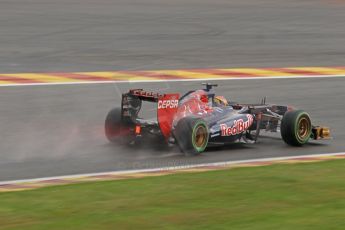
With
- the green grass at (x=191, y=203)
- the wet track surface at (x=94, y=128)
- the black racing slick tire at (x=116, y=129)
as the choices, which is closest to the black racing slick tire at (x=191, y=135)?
the wet track surface at (x=94, y=128)

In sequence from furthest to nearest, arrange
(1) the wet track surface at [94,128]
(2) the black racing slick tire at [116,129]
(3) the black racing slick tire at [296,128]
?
(3) the black racing slick tire at [296,128]
(2) the black racing slick tire at [116,129]
(1) the wet track surface at [94,128]

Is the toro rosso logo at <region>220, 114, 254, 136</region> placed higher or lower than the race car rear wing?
lower

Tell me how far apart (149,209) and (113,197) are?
657mm

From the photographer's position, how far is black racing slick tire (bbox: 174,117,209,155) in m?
11.2

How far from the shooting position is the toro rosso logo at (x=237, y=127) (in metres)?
11.8

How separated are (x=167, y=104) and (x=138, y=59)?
8.06 meters

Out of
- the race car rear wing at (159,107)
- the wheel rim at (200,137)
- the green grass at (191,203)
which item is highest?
the race car rear wing at (159,107)

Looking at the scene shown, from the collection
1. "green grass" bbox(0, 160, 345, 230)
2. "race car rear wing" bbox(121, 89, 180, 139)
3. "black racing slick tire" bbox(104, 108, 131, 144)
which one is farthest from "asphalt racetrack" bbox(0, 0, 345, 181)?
"green grass" bbox(0, 160, 345, 230)

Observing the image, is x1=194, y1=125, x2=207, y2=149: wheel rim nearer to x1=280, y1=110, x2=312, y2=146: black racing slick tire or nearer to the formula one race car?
the formula one race car

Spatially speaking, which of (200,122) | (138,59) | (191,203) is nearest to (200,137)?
(200,122)

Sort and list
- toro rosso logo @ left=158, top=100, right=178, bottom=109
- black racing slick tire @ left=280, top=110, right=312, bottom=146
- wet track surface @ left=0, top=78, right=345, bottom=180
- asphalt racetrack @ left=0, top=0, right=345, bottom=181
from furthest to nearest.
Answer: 1. black racing slick tire @ left=280, top=110, right=312, bottom=146
2. asphalt racetrack @ left=0, top=0, right=345, bottom=181
3. toro rosso logo @ left=158, top=100, right=178, bottom=109
4. wet track surface @ left=0, top=78, right=345, bottom=180

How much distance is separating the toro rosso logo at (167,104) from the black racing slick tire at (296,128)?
1594 millimetres

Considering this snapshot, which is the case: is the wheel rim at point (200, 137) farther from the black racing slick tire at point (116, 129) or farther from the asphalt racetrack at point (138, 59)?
the black racing slick tire at point (116, 129)

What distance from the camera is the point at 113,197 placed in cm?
811
